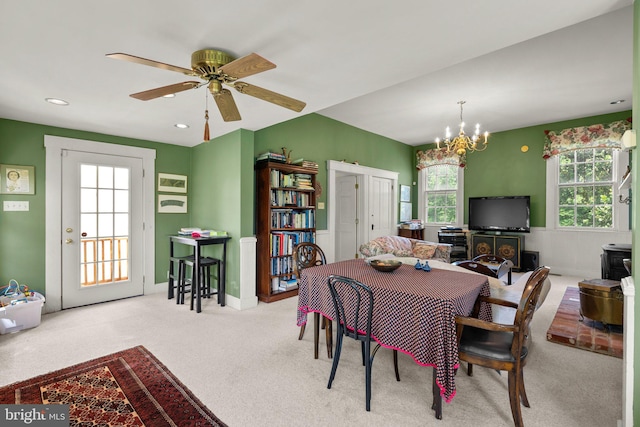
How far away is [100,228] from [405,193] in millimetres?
5785

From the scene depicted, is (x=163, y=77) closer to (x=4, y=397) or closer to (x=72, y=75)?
(x=72, y=75)

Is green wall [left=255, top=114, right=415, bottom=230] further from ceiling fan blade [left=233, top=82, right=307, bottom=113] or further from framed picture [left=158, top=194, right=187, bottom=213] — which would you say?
ceiling fan blade [left=233, top=82, right=307, bottom=113]

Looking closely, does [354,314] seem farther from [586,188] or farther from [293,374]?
[586,188]

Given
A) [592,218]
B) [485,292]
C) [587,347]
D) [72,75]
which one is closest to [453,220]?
[592,218]

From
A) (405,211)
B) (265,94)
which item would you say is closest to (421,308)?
(265,94)

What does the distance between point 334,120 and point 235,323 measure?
366 cm

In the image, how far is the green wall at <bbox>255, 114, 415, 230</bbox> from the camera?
14.6 feet

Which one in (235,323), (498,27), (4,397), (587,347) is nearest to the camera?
(498,27)

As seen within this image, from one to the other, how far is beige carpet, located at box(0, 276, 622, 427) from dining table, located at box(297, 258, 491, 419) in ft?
1.05

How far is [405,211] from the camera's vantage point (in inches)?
273

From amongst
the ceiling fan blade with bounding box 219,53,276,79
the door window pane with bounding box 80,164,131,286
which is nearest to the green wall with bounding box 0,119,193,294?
the door window pane with bounding box 80,164,131,286

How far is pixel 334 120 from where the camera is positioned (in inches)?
209

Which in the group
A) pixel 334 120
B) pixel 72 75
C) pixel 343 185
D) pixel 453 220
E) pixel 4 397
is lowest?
pixel 4 397

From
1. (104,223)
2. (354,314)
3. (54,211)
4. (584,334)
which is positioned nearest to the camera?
(354,314)
